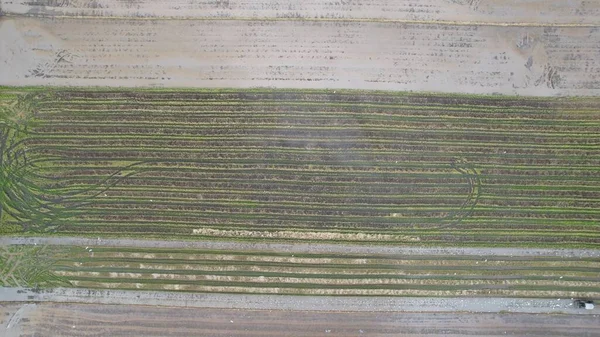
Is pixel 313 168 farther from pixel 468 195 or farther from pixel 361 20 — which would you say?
pixel 361 20

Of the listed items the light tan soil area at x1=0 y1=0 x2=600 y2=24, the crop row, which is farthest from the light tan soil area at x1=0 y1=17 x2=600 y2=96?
the crop row

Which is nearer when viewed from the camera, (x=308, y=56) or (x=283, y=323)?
(x=283, y=323)

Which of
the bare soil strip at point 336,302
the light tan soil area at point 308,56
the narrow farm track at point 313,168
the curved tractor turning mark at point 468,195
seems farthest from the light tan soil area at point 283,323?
the light tan soil area at point 308,56

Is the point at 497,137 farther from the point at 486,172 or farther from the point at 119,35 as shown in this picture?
the point at 119,35

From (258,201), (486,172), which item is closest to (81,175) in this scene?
(258,201)

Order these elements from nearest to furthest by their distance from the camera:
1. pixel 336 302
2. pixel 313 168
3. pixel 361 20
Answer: pixel 336 302, pixel 313 168, pixel 361 20

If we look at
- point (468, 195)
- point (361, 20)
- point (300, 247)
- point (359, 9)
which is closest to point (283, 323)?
point (300, 247)

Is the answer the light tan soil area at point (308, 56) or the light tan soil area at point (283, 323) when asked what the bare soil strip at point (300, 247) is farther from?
the light tan soil area at point (308, 56)
